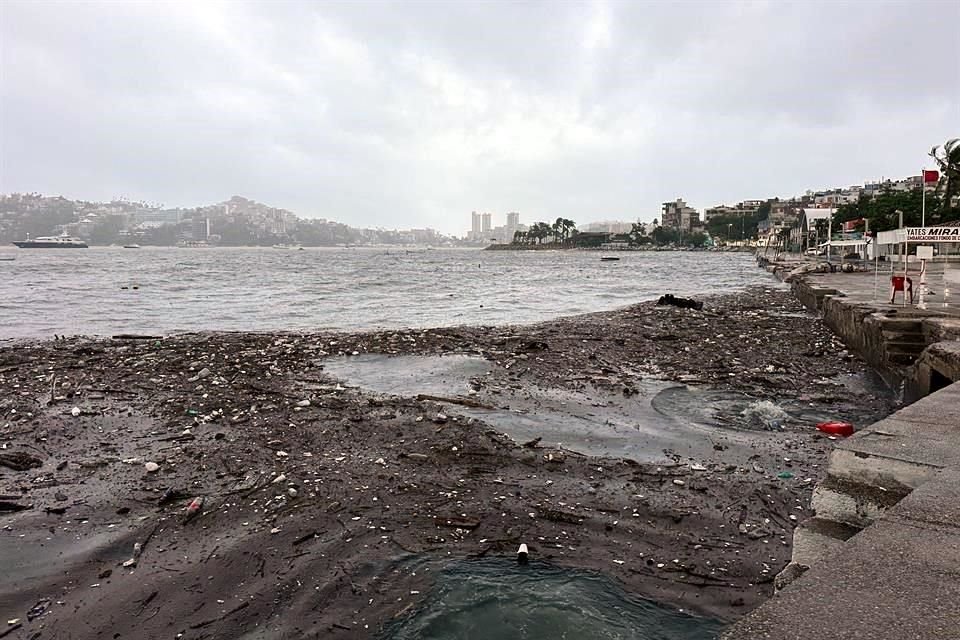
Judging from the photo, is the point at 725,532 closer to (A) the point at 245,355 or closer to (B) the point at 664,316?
(A) the point at 245,355

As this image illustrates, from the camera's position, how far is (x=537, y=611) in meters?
4.00

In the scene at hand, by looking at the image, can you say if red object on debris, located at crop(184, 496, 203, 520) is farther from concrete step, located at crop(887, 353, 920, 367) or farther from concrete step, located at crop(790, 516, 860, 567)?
concrete step, located at crop(887, 353, 920, 367)

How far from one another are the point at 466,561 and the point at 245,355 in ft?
32.3

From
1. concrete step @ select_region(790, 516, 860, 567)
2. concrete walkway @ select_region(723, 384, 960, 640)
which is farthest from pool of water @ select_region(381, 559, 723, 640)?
concrete walkway @ select_region(723, 384, 960, 640)

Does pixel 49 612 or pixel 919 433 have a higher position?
pixel 919 433

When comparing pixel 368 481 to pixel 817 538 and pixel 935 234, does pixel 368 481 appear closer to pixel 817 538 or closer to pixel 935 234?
pixel 817 538

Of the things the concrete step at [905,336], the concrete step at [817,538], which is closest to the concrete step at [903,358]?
the concrete step at [905,336]

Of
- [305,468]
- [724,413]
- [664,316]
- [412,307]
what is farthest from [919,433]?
[412,307]

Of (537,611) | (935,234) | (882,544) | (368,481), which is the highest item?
(935,234)

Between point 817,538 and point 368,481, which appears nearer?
point 817,538

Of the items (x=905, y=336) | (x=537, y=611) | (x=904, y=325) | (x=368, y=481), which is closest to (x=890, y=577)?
(x=537, y=611)

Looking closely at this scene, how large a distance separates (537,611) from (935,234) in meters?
15.5

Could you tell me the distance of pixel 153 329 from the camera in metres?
18.7

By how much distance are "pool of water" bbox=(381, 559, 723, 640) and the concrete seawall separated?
1.03m
